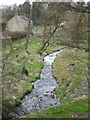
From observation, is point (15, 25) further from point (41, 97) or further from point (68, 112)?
point (68, 112)

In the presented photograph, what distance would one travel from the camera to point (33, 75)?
20359 mm

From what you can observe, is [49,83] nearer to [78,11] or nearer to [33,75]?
[33,75]

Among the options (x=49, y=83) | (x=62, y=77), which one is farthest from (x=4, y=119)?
(x=62, y=77)

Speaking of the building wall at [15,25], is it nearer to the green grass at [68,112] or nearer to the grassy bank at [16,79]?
the grassy bank at [16,79]

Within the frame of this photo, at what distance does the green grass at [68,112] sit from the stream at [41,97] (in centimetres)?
76

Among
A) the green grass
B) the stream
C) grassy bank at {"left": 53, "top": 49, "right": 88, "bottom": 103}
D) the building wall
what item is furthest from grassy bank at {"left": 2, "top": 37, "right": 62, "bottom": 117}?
the building wall

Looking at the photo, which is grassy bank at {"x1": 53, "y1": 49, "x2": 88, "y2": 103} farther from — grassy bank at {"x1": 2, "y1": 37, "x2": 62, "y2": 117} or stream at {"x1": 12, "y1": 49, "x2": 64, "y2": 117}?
grassy bank at {"x1": 2, "y1": 37, "x2": 62, "y2": 117}

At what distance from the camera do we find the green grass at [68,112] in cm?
1049

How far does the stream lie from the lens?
511 inches

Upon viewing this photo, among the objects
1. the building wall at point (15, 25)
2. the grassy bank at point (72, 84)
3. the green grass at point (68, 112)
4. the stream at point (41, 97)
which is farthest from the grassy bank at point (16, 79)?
the building wall at point (15, 25)

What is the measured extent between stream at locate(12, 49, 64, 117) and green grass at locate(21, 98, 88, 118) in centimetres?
76

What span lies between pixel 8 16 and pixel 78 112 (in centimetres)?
4663

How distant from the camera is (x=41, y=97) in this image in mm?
14883

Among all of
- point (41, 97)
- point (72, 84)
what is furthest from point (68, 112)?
point (72, 84)
